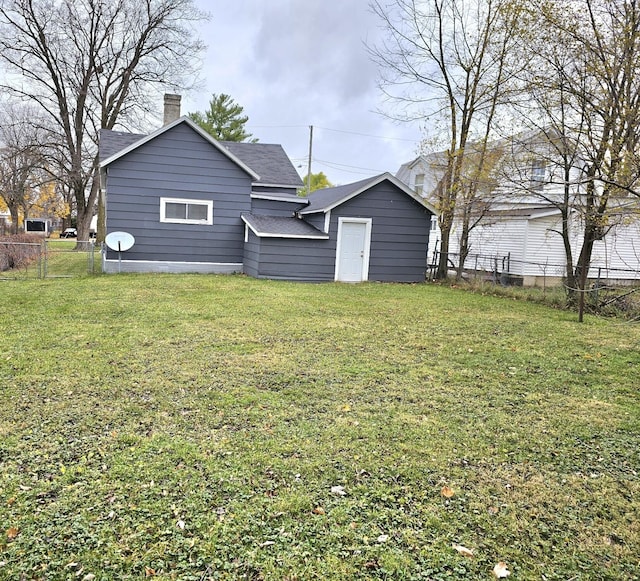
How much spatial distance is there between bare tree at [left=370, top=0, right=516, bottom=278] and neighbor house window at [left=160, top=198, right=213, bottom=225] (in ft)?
24.7

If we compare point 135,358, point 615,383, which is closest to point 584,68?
point 615,383

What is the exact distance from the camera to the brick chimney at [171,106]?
54.1 feet

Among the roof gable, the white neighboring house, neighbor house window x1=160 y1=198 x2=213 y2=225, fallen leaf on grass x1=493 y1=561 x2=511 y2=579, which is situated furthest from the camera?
the white neighboring house

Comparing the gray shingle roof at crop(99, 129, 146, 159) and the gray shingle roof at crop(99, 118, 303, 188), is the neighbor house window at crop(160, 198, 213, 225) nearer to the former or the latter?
the gray shingle roof at crop(99, 129, 146, 159)

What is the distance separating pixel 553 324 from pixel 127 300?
8.20 metres

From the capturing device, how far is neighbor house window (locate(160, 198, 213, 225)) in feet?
45.5

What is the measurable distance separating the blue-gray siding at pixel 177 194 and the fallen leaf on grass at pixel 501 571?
1312 centimetres

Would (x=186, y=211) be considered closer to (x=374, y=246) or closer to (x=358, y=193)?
(x=358, y=193)

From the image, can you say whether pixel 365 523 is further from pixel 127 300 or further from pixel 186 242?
pixel 186 242

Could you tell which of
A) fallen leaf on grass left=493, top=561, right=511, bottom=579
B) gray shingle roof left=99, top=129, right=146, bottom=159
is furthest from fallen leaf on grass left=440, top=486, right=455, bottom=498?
gray shingle roof left=99, top=129, right=146, bottom=159

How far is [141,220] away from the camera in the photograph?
13680mm

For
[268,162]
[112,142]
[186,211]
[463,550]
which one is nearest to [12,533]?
[463,550]

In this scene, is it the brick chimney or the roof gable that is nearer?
the roof gable

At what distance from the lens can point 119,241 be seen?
13.0 metres
